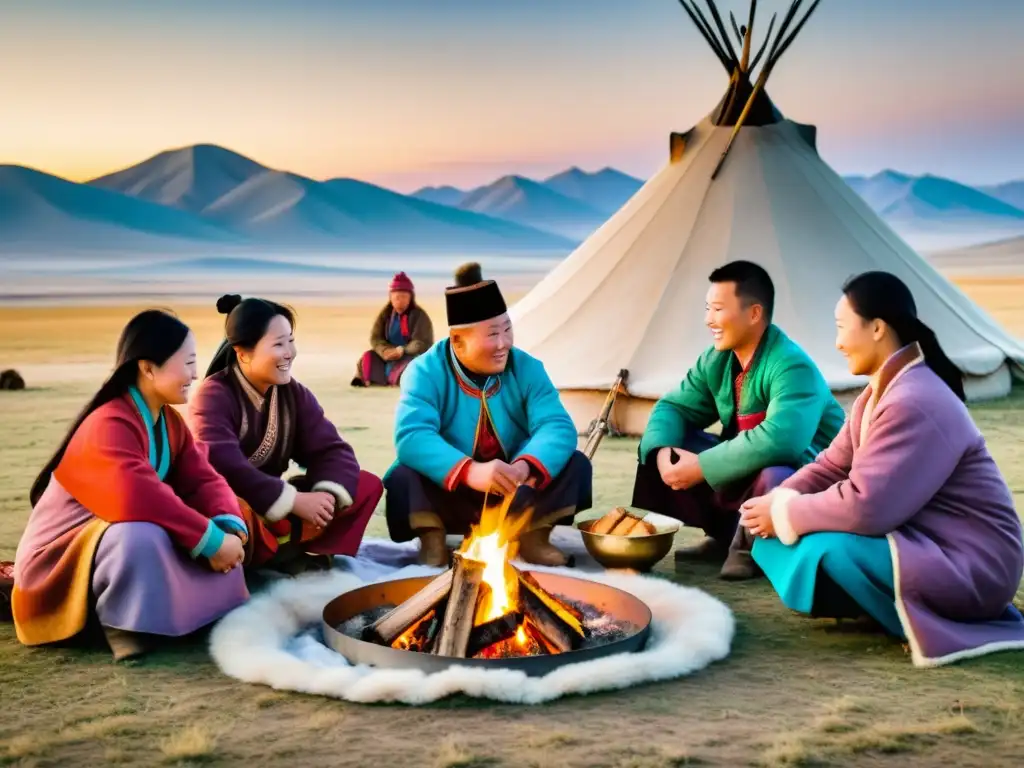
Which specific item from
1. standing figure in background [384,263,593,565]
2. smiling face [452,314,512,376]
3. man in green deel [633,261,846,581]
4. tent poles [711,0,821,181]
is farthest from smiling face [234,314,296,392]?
tent poles [711,0,821,181]

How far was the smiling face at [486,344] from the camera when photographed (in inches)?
171

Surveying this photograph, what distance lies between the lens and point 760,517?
3619mm

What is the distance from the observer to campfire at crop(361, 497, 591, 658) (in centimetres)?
324

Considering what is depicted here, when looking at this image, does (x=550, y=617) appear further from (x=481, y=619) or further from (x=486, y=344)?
(x=486, y=344)

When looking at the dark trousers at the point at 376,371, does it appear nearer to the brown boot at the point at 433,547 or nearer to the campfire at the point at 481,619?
the brown boot at the point at 433,547

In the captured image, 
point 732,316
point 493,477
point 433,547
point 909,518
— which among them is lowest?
point 433,547

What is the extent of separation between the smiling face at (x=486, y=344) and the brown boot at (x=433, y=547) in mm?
630

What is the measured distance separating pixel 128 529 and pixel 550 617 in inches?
47.2

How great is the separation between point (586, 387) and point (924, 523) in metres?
4.54

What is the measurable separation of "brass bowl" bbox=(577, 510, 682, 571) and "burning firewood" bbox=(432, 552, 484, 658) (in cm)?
102

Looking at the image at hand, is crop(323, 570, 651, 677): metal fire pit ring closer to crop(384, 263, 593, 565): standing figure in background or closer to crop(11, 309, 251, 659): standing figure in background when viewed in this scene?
crop(11, 309, 251, 659): standing figure in background

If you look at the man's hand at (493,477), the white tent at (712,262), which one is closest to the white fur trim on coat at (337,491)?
the man's hand at (493,477)

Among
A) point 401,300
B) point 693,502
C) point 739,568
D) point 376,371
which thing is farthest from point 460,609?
point 376,371

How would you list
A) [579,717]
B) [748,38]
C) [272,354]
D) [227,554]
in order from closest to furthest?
1. [579,717]
2. [227,554]
3. [272,354]
4. [748,38]
